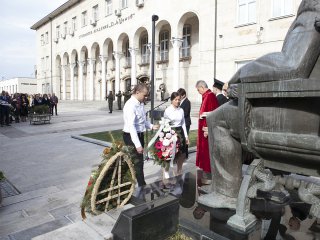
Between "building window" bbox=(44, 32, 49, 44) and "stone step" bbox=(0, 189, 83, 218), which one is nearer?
"stone step" bbox=(0, 189, 83, 218)

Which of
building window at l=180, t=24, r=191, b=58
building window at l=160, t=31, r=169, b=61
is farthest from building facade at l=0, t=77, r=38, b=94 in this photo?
building window at l=180, t=24, r=191, b=58

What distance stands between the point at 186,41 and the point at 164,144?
74.9 feet

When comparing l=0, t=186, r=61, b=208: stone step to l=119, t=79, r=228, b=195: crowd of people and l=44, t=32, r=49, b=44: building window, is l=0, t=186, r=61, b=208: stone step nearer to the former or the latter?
l=119, t=79, r=228, b=195: crowd of people

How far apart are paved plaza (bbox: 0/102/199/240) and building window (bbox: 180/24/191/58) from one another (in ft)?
57.4

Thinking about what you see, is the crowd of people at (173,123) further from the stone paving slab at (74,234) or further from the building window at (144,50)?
the building window at (144,50)

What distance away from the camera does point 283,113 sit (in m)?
2.43

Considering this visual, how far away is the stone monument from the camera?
225 cm

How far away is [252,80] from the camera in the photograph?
8.20 feet

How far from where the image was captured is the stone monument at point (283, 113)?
88.6 inches

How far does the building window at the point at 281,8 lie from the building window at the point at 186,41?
9.55 metres

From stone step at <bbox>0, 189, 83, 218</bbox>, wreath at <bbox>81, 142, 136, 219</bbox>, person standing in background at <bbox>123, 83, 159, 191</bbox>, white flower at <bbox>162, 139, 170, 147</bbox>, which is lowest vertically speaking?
stone step at <bbox>0, 189, 83, 218</bbox>

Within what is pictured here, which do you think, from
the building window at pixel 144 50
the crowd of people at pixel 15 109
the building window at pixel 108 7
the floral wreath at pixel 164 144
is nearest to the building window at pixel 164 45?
the building window at pixel 144 50

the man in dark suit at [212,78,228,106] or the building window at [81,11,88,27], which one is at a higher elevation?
the building window at [81,11,88,27]

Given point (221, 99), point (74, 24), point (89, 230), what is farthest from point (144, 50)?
point (89, 230)
